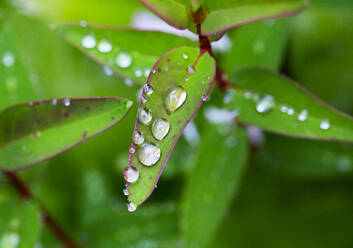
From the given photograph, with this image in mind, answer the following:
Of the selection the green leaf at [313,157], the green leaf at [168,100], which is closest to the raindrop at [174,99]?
the green leaf at [168,100]

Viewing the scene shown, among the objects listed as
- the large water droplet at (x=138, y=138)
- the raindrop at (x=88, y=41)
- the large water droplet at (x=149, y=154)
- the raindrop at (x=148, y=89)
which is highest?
the raindrop at (x=148, y=89)

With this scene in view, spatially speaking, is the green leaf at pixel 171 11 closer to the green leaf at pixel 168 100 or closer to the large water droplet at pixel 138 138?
the green leaf at pixel 168 100

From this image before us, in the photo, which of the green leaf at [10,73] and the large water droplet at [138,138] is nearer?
the large water droplet at [138,138]

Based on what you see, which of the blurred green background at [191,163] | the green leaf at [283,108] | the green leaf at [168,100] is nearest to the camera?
the green leaf at [168,100]

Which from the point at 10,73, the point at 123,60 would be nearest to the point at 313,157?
the point at 123,60

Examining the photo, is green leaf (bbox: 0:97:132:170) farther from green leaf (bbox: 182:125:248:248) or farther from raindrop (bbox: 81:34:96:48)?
green leaf (bbox: 182:125:248:248)

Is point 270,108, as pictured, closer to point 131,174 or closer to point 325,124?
point 325,124

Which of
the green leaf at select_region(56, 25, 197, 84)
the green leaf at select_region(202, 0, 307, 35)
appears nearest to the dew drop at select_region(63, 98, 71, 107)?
the green leaf at select_region(56, 25, 197, 84)

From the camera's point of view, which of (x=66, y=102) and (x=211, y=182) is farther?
(x=211, y=182)
